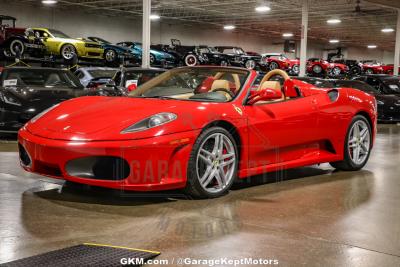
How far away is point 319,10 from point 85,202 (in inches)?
1032

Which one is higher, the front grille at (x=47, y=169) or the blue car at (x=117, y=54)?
the blue car at (x=117, y=54)

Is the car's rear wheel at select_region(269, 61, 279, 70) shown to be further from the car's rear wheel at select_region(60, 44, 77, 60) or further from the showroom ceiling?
the car's rear wheel at select_region(60, 44, 77, 60)

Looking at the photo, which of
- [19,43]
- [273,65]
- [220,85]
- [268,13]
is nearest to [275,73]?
[220,85]

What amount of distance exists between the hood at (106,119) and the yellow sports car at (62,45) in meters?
14.4

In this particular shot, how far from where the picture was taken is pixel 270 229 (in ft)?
11.8

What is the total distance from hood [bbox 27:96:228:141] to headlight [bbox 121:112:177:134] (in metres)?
0.03

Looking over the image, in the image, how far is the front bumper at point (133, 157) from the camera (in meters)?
3.93

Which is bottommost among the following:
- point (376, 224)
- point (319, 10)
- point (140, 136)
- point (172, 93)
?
point (376, 224)

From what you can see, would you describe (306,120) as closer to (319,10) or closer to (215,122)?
(215,122)

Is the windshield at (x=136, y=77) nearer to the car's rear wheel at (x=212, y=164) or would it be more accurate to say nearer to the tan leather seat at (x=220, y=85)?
the tan leather seat at (x=220, y=85)

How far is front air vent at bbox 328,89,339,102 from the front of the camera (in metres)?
5.77

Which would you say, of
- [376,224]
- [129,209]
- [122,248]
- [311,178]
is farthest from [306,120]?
[122,248]

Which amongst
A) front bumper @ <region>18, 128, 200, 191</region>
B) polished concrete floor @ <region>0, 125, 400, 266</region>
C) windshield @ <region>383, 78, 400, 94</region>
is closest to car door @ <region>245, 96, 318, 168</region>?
polished concrete floor @ <region>0, 125, 400, 266</region>

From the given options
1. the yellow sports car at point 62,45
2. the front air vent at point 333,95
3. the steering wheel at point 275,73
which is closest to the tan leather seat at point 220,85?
the steering wheel at point 275,73
